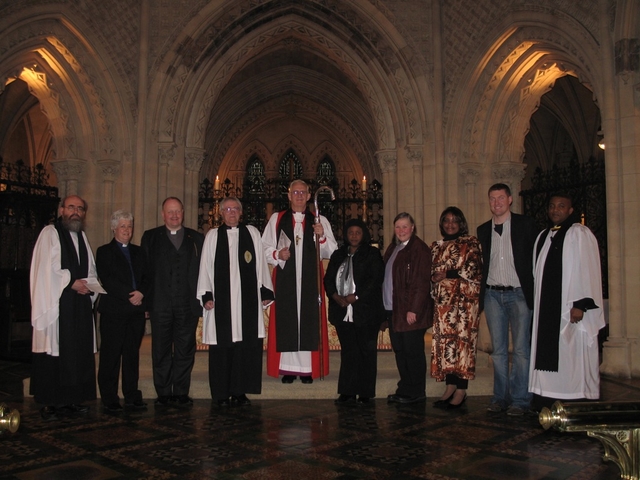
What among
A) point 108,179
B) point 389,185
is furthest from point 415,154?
point 108,179

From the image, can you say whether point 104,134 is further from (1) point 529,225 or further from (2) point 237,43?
(1) point 529,225

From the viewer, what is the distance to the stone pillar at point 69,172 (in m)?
9.93

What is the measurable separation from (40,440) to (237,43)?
786 centimetres

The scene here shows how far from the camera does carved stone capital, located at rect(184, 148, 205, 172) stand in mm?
10273

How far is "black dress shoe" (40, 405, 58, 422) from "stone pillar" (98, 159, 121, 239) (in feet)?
17.1

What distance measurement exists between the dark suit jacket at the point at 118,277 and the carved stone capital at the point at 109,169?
15.8 feet

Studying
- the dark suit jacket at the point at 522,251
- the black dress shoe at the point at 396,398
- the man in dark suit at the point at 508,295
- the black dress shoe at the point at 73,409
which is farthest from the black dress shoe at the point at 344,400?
the black dress shoe at the point at 73,409

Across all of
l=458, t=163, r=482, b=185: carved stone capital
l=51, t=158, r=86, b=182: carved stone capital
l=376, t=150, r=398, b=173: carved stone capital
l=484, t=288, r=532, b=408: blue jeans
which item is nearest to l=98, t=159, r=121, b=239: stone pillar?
l=51, t=158, r=86, b=182: carved stone capital

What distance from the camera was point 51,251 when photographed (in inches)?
199

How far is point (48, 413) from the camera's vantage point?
4910 mm

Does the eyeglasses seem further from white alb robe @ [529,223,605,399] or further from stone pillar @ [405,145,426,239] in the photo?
stone pillar @ [405,145,426,239]

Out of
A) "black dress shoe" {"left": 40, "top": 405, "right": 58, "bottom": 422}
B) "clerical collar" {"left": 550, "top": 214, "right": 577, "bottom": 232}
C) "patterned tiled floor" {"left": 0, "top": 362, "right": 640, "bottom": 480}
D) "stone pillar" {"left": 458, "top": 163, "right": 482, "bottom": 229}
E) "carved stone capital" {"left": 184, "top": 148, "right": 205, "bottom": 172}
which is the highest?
"carved stone capital" {"left": 184, "top": 148, "right": 205, "bottom": 172}

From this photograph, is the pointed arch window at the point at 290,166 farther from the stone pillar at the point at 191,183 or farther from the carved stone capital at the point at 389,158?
the carved stone capital at the point at 389,158

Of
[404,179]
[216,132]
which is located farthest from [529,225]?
[216,132]
